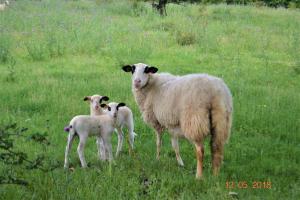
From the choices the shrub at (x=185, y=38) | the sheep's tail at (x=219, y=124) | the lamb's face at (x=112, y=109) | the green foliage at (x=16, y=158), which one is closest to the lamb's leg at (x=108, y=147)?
the lamb's face at (x=112, y=109)

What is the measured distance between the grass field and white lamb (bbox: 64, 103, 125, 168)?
0.28 metres

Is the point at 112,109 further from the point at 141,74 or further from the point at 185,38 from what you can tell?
the point at 185,38

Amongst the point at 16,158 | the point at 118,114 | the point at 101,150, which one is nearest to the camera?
the point at 16,158

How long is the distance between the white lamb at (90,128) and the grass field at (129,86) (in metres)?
0.28

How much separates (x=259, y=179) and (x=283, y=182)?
334 millimetres

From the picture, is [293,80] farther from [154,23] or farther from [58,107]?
[154,23]

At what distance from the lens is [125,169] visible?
21.3 ft

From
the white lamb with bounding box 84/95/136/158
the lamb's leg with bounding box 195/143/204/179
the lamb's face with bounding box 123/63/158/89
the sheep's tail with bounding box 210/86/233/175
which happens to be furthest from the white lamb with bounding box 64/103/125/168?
the sheep's tail with bounding box 210/86/233/175

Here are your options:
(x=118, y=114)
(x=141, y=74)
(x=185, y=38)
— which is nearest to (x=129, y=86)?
(x=141, y=74)

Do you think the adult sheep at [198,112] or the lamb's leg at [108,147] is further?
the lamb's leg at [108,147]

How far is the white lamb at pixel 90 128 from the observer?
664 cm

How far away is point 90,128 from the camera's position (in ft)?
22.2

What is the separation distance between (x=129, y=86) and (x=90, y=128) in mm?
4559

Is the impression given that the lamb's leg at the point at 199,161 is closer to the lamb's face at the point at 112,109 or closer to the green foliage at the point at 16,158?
the lamb's face at the point at 112,109
